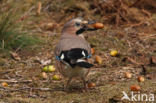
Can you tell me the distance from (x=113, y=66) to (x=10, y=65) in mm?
2185

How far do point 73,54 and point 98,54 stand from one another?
2.69 m

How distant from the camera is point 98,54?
313 inches

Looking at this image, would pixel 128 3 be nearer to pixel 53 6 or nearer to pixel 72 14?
pixel 72 14

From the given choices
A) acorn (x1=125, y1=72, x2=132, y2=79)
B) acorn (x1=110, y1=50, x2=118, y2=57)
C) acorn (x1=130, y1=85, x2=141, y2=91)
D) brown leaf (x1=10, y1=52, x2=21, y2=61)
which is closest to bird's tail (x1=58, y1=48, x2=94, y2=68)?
acorn (x1=130, y1=85, x2=141, y2=91)

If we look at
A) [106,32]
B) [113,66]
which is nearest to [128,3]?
[106,32]

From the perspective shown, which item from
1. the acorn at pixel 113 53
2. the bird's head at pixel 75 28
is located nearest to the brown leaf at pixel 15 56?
the bird's head at pixel 75 28

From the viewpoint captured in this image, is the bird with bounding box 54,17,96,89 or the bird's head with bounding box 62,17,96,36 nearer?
Answer: the bird with bounding box 54,17,96,89

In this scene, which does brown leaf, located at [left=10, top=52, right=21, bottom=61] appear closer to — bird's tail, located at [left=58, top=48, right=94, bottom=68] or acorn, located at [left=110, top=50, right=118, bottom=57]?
acorn, located at [left=110, top=50, right=118, bottom=57]

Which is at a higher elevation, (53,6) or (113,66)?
(53,6)

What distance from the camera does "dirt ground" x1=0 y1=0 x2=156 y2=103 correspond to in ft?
19.1

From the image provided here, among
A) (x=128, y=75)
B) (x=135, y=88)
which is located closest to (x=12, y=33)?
(x=128, y=75)

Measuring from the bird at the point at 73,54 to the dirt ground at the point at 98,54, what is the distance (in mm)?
401

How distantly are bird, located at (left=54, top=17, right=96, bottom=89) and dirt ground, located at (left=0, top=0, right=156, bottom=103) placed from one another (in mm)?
401

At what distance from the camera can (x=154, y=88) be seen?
19.1 feet
